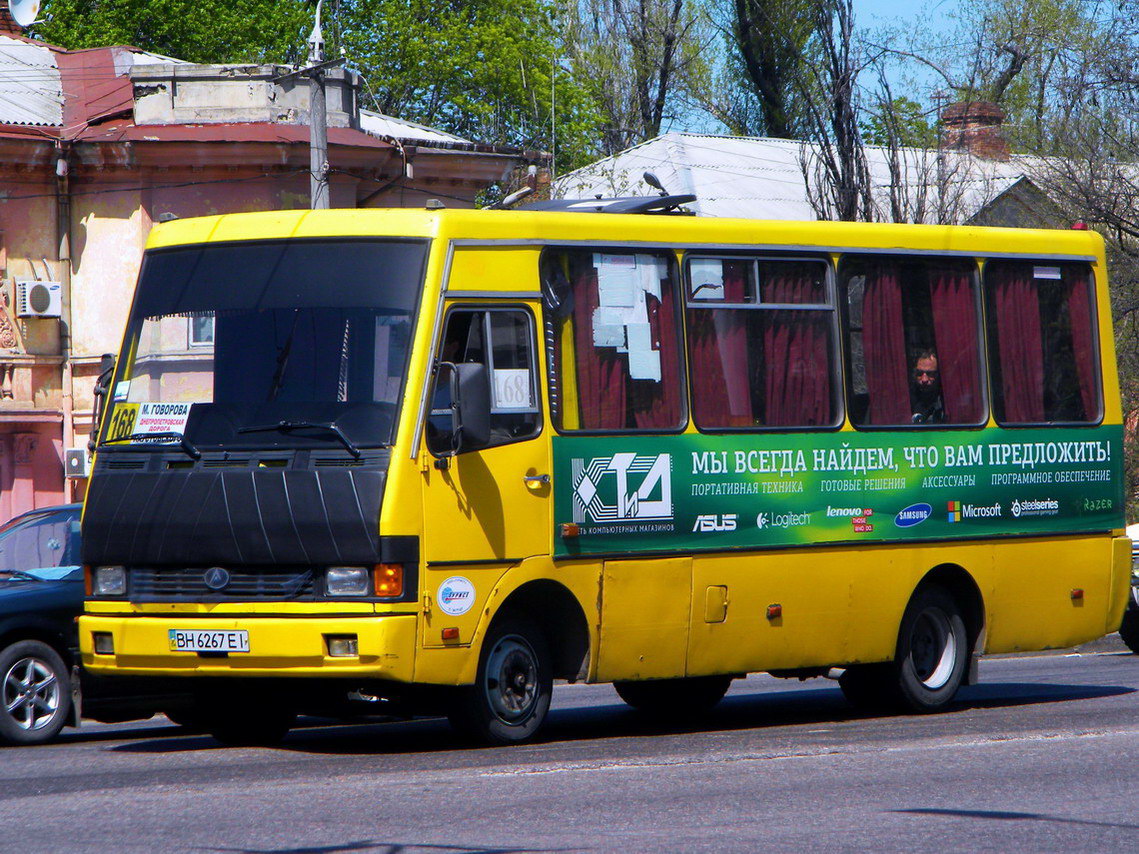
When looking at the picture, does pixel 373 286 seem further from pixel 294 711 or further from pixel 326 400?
pixel 294 711

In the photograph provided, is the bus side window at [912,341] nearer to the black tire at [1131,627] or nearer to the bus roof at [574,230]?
the bus roof at [574,230]

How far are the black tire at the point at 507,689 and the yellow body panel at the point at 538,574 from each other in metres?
0.21

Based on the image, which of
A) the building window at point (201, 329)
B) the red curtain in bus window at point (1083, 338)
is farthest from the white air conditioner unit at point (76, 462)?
the building window at point (201, 329)

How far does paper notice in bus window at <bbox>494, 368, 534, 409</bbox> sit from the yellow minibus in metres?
0.01

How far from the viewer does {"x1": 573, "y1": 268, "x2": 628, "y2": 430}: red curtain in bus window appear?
10992 millimetres

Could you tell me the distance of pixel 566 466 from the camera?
10.8 meters

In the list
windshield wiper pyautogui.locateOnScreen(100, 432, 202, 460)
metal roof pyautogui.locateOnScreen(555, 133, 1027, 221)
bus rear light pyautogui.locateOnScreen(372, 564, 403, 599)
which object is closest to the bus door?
bus rear light pyautogui.locateOnScreen(372, 564, 403, 599)

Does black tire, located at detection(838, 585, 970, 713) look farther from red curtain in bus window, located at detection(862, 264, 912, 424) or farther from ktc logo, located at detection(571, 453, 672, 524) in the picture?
ktc logo, located at detection(571, 453, 672, 524)

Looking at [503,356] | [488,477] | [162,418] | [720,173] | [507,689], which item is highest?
[720,173]

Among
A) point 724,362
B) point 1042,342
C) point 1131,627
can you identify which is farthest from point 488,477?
point 1131,627

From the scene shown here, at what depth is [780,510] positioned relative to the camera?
39.0 ft

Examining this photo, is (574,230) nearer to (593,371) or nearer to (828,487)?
(593,371)

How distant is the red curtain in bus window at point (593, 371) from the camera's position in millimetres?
10992

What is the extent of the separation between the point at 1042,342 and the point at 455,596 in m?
5.60
